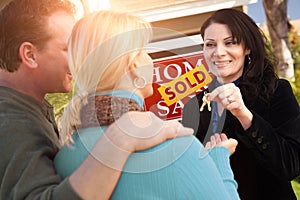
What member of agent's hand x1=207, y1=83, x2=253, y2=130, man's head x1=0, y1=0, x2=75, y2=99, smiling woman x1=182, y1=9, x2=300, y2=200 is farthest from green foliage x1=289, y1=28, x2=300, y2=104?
man's head x1=0, y1=0, x2=75, y2=99

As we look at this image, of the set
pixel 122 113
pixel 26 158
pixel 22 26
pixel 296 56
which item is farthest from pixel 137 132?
pixel 296 56

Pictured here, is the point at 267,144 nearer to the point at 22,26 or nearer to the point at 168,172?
the point at 168,172

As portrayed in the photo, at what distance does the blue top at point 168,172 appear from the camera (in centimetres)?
54

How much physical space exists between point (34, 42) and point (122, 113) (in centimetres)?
21

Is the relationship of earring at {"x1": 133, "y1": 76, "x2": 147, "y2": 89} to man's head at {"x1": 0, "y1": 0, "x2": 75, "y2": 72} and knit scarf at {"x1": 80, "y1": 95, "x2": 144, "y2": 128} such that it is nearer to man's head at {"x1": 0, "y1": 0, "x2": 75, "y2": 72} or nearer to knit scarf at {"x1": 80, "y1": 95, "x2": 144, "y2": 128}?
knit scarf at {"x1": 80, "y1": 95, "x2": 144, "y2": 128}

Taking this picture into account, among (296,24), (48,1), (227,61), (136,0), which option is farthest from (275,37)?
(48,1)

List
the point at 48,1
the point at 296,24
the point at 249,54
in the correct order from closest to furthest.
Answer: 1. the point at 48,1
2. the point at 249,54
3. the point at 296,24

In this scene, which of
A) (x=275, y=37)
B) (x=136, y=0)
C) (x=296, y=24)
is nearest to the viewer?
(x=136, y=0)

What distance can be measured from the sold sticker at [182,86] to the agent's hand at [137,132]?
16 cm

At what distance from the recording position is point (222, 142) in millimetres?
691

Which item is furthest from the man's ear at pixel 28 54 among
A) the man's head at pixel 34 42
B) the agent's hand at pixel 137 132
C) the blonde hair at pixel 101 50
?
the agent's hand at pixel 137 132

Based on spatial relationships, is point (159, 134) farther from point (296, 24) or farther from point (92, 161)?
point (296, 24)

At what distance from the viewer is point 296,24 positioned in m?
6.98

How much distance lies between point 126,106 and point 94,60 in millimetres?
69
